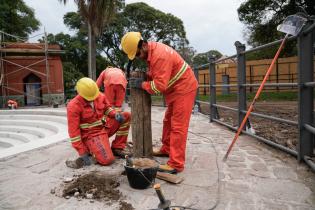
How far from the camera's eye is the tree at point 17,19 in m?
19.8

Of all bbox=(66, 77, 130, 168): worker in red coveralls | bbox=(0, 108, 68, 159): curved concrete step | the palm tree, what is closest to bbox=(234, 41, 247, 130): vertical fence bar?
bbox=(66, 77, 130, 168): worker in red coveralls

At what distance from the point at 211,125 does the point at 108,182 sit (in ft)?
13.2

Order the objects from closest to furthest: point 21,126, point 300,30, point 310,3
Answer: point 300,30 < point 21,126 < point 310,3

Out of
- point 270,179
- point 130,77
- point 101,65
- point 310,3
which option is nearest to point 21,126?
point 130,77

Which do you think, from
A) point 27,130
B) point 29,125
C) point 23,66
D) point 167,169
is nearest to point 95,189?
point 167,169

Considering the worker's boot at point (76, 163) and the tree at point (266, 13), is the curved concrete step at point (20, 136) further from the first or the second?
the tree at point (266, 13)

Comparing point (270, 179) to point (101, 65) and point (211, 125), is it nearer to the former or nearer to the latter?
point (211, 125)

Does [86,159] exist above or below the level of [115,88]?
below

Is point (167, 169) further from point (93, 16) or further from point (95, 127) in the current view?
point (93, 16)

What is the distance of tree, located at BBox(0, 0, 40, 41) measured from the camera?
19764 millimetres

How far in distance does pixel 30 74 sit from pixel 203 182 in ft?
51.5

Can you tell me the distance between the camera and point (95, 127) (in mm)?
3932

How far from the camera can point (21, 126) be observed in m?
9.40

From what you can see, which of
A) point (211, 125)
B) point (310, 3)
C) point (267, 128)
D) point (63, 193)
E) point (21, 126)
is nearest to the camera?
point (63, 193)
